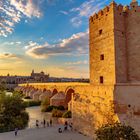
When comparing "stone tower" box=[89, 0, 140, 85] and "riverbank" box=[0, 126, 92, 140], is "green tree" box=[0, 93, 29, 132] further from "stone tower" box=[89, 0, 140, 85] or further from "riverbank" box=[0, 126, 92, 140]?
"stone tower" box=[89, 0, 140, 85]

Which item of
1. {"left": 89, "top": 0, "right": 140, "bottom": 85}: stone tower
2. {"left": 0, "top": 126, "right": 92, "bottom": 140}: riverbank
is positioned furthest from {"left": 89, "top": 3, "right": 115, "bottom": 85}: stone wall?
{"left": 0, "top": 126, "right": 92, "bottom": 140}: riverbank

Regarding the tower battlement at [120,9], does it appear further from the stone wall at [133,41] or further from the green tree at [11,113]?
the green tree at [11,113]

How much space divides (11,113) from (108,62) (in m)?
11.8

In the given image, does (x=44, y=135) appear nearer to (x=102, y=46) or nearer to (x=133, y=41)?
(x=102, y=46)

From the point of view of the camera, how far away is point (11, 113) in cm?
2233

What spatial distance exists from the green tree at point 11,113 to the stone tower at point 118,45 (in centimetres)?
914

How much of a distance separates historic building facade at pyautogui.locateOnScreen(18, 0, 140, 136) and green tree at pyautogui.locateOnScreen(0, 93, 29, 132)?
641 centimetres

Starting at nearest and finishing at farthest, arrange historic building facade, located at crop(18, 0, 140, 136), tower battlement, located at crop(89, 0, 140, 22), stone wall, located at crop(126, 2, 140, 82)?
historic building facade, located at crop(18, 0, 140, 136), stone wall, located at crop(126, 2, 140, 82), tower battlement, located at crop(89, 0, 140, 22)

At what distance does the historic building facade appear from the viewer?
1579cm

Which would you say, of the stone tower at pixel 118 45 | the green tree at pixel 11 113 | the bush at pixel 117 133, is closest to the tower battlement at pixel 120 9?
the stone tower at pixel 118 45

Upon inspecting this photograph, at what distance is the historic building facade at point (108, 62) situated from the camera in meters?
15.8

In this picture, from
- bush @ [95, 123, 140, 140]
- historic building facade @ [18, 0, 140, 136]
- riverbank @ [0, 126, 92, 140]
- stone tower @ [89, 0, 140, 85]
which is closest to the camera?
bush @ [95, 123, 140, 140]

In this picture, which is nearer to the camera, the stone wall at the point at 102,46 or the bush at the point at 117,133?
the bush at the point at 117,133

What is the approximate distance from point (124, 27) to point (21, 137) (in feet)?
43.0
